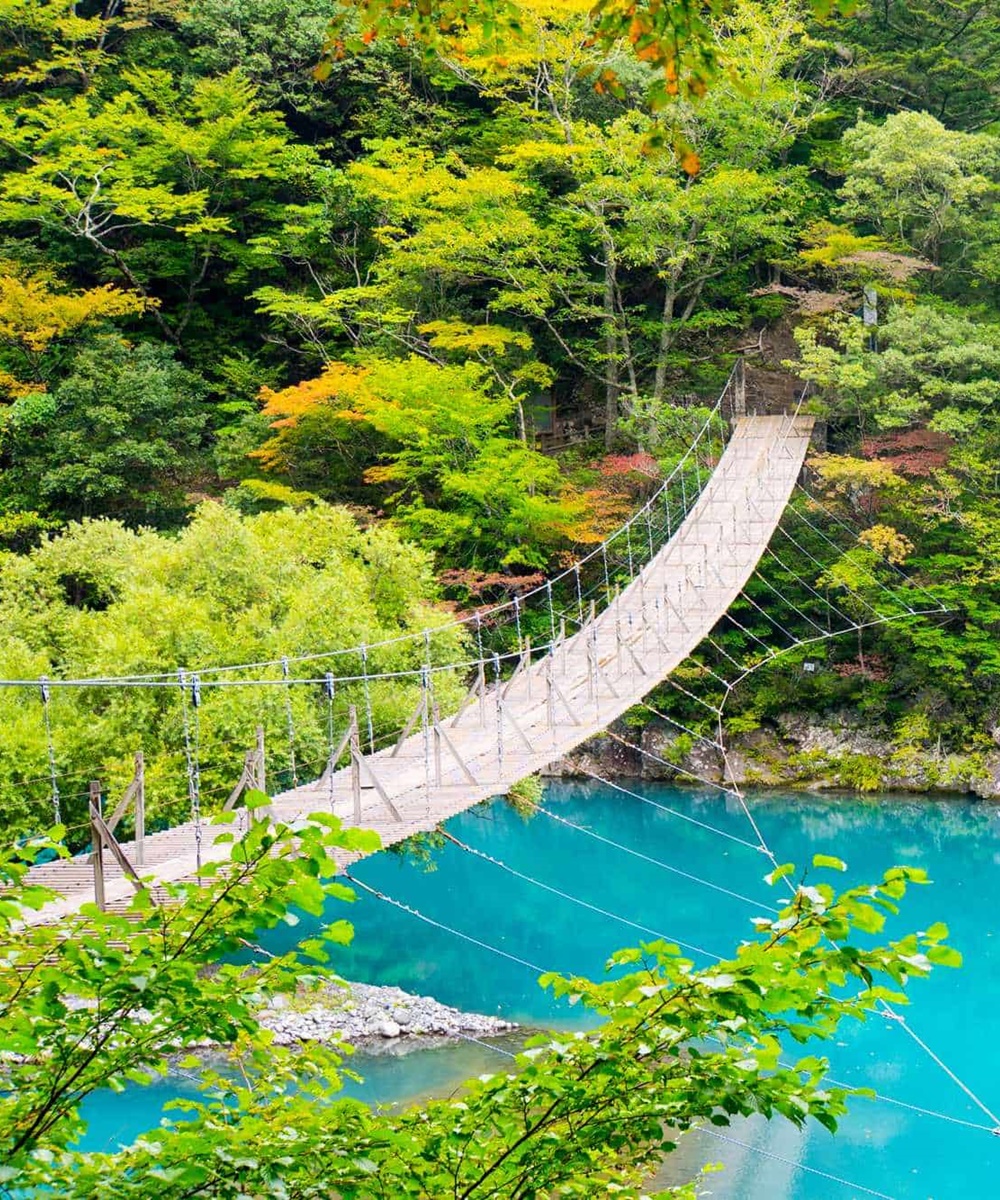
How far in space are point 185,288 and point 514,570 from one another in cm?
521

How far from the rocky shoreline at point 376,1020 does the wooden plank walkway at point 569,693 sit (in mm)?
1470

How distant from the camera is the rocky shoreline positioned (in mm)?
7066

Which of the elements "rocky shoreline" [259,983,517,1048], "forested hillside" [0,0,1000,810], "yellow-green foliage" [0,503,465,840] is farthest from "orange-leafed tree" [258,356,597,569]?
"rocky shoreline" [259,983,517,1048]

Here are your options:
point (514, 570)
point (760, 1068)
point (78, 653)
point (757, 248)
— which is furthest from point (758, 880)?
point (760, 1068)

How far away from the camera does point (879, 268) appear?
36.9 feet

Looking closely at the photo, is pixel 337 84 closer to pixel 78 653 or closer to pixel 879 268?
pixel 879 268

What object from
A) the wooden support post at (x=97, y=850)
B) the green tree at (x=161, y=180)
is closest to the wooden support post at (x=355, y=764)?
the wooden support post at (x=97, y=850)

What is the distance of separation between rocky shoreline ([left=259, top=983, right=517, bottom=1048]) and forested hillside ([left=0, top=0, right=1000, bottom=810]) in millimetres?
2344

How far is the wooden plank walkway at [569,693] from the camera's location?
17.5 ft

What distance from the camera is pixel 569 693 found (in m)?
7.53

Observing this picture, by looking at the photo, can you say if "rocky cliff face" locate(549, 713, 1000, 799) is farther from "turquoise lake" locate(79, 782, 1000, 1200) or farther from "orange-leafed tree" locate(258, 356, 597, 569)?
"orange-leafed tree" locate(258, 356, 597, 569)

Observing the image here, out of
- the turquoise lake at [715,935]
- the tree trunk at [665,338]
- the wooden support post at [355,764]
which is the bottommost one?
the turquoise lake at [715,935]

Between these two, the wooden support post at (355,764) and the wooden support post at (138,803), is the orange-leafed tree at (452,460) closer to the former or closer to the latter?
the wooden support post at (355,764)

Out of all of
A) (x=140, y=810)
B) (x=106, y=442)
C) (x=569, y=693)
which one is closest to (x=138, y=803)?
(x=140, y=810)
